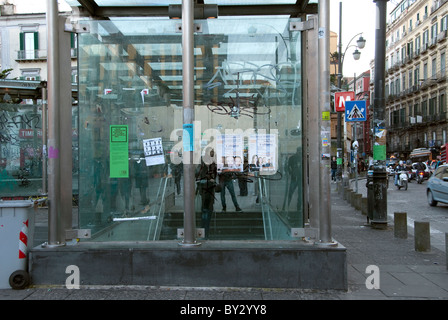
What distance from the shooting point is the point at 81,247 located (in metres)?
4.94

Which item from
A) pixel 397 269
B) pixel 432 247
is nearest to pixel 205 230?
pixel 397 269

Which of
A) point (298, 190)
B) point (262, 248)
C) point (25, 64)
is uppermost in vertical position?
point (25, 64)

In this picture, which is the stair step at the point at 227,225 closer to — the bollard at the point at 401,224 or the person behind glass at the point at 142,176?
the person behind glass at the point at 142,176

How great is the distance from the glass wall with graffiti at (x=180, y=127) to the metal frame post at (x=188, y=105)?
1.51 ft

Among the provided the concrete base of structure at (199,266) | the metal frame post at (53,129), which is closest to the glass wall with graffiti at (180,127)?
the metal frame post at (53,129)

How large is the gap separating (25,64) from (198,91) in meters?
41.3

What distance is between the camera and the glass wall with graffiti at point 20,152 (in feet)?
39.5

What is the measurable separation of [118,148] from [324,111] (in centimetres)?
298

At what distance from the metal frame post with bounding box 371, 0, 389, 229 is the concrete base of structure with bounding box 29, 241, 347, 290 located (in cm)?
474

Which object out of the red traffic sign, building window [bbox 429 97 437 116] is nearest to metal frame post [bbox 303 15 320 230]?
the red traffic sign

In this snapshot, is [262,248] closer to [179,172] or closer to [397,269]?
[179,172]

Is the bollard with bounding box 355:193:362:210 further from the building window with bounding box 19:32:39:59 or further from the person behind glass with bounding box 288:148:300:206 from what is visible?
the building window with bounding box 19:32:39:59

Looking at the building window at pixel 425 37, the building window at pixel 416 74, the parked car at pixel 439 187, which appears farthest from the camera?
the building window at pixel 416 74

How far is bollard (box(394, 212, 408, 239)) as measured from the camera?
771 cm
